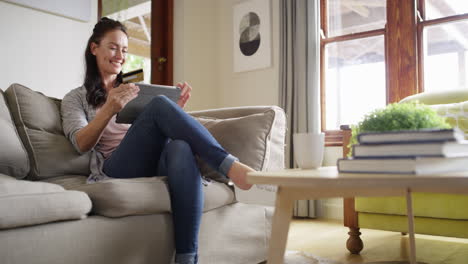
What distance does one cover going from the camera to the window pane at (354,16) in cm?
322

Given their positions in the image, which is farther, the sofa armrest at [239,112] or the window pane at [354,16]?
the window pane at [354,16]

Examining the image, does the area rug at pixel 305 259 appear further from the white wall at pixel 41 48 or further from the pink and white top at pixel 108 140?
the white wall at pixel 41 48

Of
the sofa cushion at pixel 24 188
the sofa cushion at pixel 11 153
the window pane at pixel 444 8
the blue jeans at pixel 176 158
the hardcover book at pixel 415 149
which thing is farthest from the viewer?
the window pane at pixel 444 8

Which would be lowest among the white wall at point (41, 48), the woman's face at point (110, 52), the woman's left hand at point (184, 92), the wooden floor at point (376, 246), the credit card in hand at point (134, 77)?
the wooden floor at point (376, 246)

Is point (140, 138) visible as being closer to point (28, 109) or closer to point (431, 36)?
point (28, 109)

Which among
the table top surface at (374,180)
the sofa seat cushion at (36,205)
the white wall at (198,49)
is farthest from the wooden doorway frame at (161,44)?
the table top surface at (374,180)

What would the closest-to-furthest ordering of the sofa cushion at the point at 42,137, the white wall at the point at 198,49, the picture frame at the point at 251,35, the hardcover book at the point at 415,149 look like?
the hardcover book at the point at 415,149
the sofa cushion at the point at 42,137
the picture frame at the point at 251,35
the white wall at the point at 198,49

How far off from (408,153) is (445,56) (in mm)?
2443

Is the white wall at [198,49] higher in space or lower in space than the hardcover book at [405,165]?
higher

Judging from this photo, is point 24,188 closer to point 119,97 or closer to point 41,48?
point 119,97

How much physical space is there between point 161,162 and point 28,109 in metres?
0.67

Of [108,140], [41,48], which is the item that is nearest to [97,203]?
[108,140]

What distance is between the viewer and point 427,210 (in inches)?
73.5

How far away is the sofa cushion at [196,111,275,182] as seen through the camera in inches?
68.2
